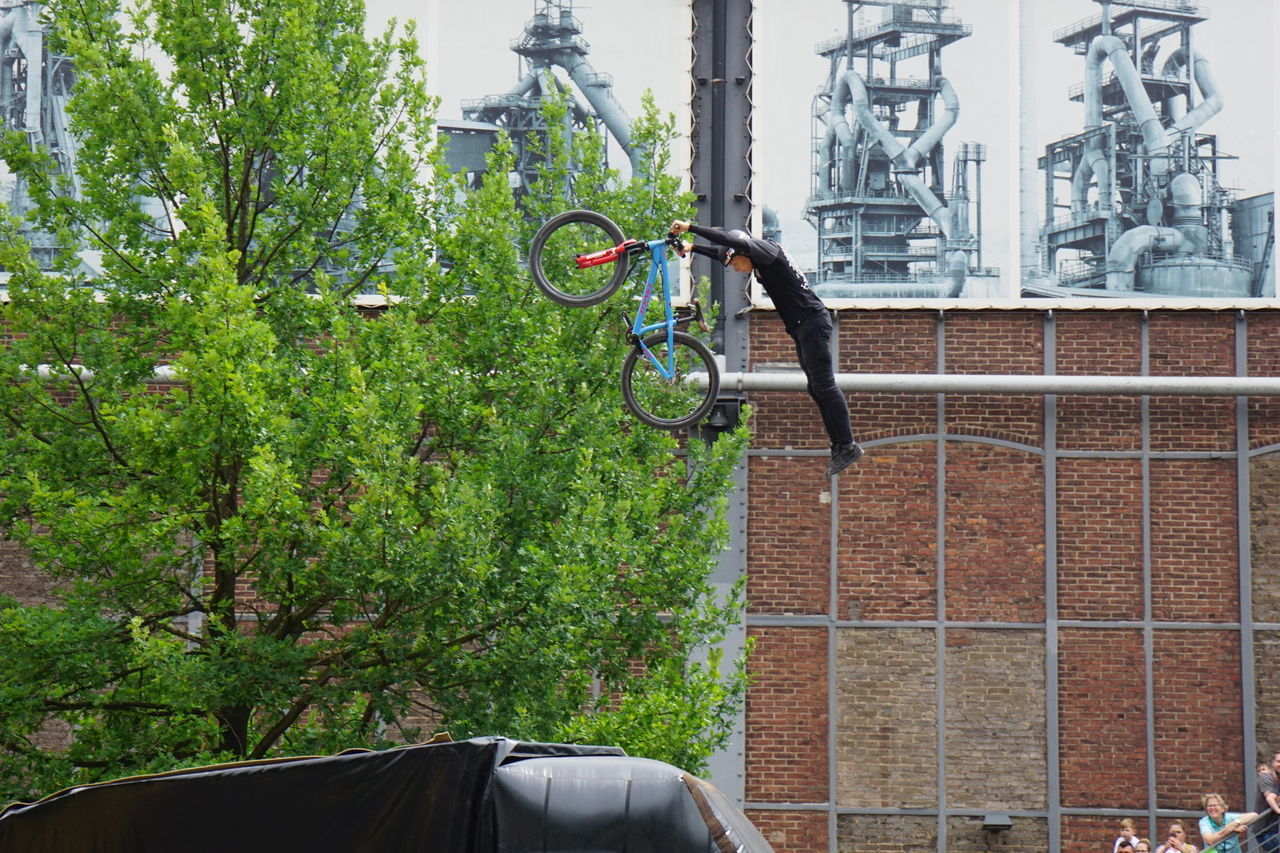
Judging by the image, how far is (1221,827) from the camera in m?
14.6

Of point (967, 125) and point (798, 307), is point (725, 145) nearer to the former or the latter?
point (967, 125)

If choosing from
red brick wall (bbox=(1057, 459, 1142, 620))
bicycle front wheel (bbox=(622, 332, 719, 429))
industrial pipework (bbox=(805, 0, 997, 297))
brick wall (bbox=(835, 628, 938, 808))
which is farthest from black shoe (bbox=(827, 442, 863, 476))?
red brick wall (bbox=(1057, 459, 1142, 620))

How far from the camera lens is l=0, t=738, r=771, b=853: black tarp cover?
531 centimetres

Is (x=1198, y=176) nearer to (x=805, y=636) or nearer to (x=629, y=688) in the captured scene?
(x=805, y=636)

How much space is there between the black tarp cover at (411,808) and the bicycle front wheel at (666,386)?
4.87 metres

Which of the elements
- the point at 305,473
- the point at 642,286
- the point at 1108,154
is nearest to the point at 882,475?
the point at 1108,154

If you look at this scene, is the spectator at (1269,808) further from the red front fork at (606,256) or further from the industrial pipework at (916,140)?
the red front fork at (606,256)

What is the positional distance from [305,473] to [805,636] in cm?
783

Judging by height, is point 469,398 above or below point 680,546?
above

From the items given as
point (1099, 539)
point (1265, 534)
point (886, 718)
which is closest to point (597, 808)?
point (886, 718)

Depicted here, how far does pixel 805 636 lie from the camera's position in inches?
637

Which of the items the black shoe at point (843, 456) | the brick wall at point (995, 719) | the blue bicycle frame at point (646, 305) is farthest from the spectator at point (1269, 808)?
the blue bicycle frame at point (646, 305)

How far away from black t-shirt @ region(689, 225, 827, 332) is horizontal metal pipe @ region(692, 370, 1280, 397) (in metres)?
6.48

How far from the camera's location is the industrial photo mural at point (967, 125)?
16.8m
